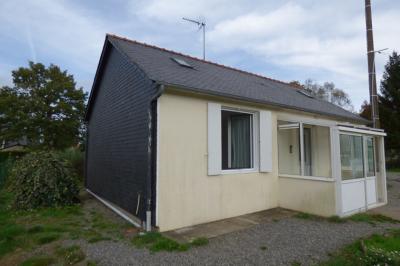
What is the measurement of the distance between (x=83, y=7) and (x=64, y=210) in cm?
674

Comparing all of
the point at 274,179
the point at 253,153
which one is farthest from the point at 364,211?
the point at 253,153

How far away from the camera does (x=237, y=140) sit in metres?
7.43

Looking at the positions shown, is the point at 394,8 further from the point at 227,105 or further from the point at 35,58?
the point at 35,58

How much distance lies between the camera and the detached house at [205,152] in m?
5.30

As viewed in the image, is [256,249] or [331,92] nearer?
[256,249]

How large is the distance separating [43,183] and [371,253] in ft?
26.4

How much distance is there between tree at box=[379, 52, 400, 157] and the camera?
2155 centimetres

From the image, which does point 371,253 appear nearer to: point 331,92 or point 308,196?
point 308,196

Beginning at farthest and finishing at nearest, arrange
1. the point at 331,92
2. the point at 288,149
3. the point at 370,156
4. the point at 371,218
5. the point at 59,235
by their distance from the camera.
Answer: the point at 331,92 → the point at 288,149 → the point at 370,156 → the point at 371,218 → the point at 59,235

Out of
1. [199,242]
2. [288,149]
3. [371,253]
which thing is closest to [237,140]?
[288,149]

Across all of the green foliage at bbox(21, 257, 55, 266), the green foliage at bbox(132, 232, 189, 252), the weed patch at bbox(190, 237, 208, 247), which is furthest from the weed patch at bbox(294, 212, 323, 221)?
the green foliage at bbox(21, 257, 55, 266)

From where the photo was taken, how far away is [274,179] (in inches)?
287

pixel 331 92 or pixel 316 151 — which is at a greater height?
pixel 331 92

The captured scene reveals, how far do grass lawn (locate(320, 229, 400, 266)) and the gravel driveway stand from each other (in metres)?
0.20
